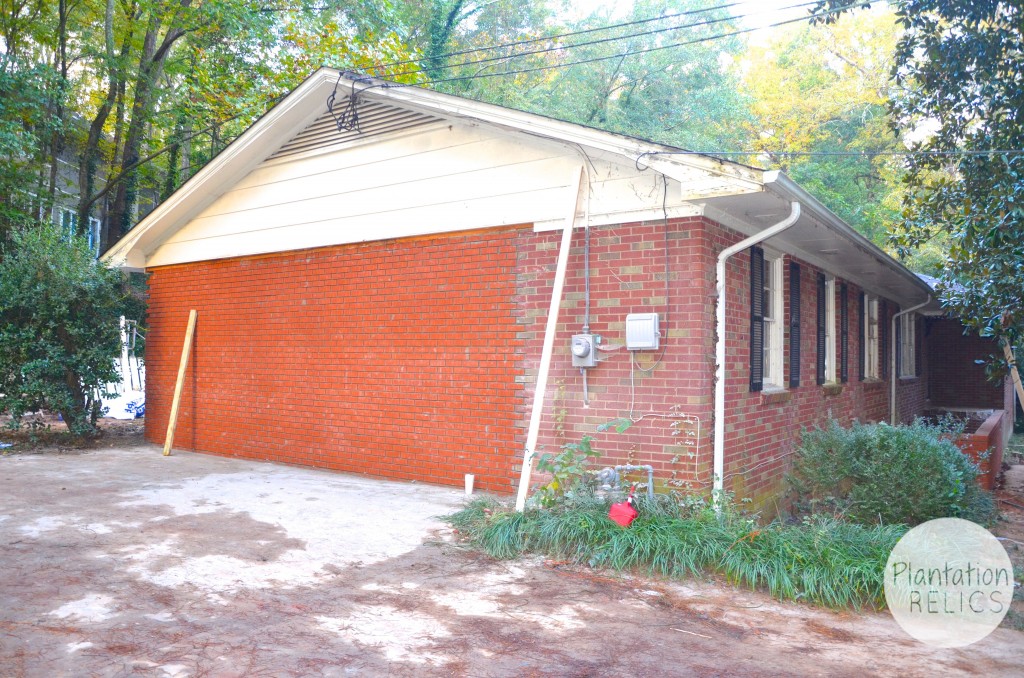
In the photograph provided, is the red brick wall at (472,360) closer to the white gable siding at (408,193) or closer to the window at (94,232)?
the white gable siding at (408,193)

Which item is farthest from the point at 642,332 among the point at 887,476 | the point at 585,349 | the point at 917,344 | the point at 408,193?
the point at 917,344

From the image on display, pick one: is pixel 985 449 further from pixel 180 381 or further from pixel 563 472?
pixel 180 381

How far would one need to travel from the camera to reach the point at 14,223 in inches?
623

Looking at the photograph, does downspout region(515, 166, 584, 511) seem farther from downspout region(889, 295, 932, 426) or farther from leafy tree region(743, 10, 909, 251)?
leafy tree region(743, 10, 909, 251)

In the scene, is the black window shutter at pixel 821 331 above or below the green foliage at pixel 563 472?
above

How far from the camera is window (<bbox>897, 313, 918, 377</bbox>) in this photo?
49.1 ft

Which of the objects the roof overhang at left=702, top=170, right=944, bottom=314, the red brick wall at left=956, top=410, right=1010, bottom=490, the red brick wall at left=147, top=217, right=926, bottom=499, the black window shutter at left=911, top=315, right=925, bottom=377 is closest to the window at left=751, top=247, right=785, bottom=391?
the red brick wall at left=147, top=217, right=926, bottom=499

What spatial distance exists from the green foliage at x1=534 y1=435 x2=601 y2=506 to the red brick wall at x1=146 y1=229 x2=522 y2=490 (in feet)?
3.76

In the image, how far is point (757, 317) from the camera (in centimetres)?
769

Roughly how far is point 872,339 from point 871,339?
0.04m

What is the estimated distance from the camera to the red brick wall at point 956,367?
1747 cm

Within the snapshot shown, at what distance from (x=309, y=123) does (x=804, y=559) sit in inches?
291

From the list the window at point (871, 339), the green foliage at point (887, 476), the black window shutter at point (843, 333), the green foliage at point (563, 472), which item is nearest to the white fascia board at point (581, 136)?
the green foliage at point (563, 472)

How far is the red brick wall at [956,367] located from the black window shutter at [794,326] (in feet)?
36.5
